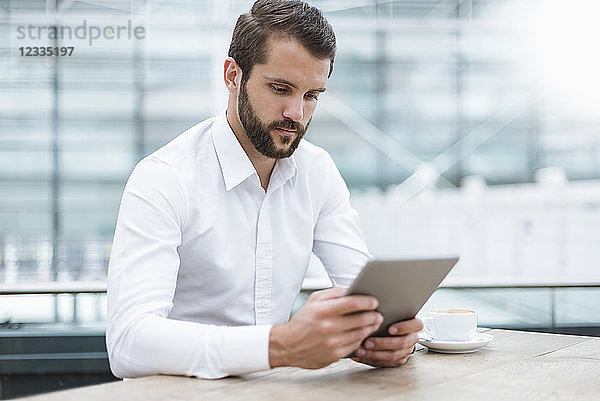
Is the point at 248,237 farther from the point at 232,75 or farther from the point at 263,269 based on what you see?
the point at 232,75

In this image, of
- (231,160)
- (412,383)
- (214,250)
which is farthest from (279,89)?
(412,383)

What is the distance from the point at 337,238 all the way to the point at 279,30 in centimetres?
37

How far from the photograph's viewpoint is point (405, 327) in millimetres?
906

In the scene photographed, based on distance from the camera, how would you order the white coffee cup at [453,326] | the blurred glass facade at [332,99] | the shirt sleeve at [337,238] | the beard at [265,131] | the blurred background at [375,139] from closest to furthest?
1. the white coffee cup at [453,326]
2. the beard at [265,131]
3. the shirt sleeve at [337,238]
4. the blurred background at [375,139]
5. the blurred glass facade at [332,99]

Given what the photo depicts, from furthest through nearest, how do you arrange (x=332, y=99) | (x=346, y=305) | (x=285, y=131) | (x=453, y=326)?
(x=332, y=99) < (x=285, y=131) < (x=453, y=326) < (x=346, y=305)

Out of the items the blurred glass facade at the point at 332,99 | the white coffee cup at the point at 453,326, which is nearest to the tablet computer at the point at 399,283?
the white coffee cup at the point at 453,326

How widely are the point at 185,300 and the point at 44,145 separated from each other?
264 cm

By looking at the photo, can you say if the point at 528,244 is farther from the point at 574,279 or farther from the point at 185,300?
the point at 185,300

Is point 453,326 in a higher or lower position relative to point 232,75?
lower

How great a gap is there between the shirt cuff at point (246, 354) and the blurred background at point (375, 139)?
1216 mm

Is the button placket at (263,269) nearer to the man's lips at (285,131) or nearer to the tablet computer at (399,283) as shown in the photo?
the man's lips at (285,131)

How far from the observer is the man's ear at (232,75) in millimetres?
1176

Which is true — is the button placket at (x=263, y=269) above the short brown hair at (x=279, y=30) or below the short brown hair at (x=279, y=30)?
below

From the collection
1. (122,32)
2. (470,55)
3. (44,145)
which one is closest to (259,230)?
(122,32)
